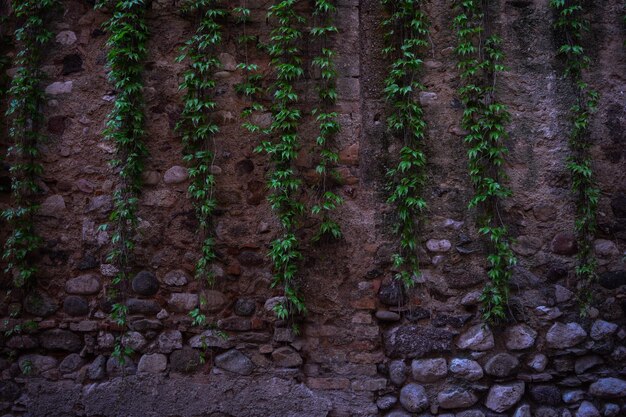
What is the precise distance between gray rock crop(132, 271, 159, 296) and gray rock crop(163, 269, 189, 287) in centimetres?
7

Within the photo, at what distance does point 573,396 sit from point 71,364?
300cm

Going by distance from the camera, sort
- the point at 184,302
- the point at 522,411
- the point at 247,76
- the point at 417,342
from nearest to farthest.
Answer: the point at 522,411 → the point at 417,342 → the point at 184,302 → the point at 247,76

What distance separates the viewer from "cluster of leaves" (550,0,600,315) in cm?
302

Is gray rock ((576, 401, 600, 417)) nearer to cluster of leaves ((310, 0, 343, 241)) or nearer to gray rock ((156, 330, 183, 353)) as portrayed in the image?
cluster of leaves ((310, 0, 343, 241))

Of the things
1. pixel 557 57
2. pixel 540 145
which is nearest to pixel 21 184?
pixel 540 145

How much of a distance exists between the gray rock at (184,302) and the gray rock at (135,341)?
263mm

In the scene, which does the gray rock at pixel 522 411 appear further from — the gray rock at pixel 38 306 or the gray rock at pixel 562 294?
the gray rock at pixel 38 306

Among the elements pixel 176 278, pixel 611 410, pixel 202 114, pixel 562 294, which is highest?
pixel 202 114

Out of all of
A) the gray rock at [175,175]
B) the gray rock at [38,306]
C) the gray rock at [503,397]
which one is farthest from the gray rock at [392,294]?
the gray rock at [38,306]

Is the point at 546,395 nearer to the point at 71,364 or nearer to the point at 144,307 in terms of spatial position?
the point at 144,307

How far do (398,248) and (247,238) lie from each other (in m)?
0.93

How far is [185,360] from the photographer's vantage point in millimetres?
3025

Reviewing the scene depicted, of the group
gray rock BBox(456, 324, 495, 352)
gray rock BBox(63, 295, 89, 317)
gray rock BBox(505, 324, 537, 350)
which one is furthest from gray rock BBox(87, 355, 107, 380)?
gray rock BBox(505, 324, 537, 350)

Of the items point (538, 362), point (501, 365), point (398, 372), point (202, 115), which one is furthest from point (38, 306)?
point (538, 362)
